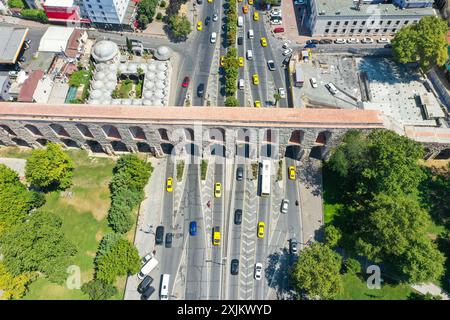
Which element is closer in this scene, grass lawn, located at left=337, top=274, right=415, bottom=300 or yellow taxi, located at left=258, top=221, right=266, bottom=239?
grass lawn, located at left=337, top=274, right=415, bottom=300

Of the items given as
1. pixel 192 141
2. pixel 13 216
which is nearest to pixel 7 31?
pixel 13 216

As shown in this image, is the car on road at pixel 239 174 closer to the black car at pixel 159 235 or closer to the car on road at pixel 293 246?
the car on road at pixel 293 246

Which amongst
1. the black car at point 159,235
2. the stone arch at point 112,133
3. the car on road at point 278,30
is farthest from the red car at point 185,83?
the black car at point 159,235

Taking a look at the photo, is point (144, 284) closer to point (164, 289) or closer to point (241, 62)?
point (164, 289)

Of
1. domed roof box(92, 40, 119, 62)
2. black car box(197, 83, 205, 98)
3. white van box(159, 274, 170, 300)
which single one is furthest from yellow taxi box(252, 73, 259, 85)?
white van box(159, 274, 170, 300)

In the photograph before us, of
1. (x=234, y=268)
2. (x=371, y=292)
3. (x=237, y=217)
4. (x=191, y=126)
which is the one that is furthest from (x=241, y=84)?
(x=371, y=292)

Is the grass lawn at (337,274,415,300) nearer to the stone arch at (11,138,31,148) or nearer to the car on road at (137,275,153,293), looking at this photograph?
the car on road at (137,275,153,293)

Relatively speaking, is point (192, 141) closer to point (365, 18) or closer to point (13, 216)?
point (13, 216)
